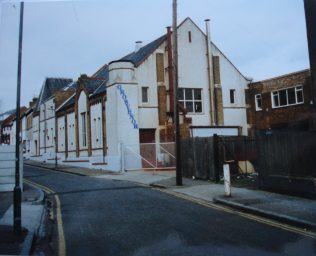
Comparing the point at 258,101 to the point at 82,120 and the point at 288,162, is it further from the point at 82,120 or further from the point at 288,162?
the point at 288,162

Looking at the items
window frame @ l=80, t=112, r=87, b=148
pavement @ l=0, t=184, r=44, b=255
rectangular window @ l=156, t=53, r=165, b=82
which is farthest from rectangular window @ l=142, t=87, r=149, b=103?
pavement @ l=0, t=184, r=44, b=255

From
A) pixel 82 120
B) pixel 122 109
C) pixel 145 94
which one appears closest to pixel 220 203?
pixel 122 109

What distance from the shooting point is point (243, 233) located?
890 centimetres

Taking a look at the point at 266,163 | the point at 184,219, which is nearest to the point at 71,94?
the point at 266,163

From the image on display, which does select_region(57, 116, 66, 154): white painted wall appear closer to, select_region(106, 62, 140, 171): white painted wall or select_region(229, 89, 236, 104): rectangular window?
select_region(106, 62, 140, 171): white painted wall

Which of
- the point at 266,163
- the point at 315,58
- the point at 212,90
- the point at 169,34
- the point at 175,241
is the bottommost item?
the point at 175,241

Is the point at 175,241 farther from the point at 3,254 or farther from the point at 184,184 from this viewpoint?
the point at 184,184

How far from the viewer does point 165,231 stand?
9211 mm

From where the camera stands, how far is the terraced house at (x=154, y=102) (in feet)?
95.5

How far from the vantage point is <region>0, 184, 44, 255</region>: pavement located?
25.4 feet

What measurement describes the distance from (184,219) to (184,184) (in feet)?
26.5

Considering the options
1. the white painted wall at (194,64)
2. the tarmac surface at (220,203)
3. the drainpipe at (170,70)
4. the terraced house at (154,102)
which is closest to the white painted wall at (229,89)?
the terraced house at (154,102)

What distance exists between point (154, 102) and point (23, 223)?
21.3 meters

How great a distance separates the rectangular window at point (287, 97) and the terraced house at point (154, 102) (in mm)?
3152
